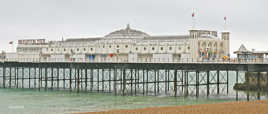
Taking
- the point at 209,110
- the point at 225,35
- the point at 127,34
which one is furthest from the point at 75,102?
the point at 127,34

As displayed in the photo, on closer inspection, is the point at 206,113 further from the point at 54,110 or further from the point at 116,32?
the point at 116,32

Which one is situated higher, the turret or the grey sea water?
the turret

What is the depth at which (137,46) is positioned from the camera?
11819 cm

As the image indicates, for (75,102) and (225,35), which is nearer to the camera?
(75,102)

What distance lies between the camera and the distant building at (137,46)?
10594 centimetres

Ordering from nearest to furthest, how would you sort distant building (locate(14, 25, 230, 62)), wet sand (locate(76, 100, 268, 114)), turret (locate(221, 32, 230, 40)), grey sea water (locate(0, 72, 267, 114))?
wet sand (locate(76, 100, 268, 114)), grey sea water (locate(0, 72, 267, 114)), distant building (locate(14, 25, 230, 62)), turret (locate(221, 32, 230, 40))

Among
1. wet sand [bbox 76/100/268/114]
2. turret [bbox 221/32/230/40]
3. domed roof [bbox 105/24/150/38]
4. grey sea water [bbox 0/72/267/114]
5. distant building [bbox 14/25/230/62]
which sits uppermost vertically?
domed roof [bbox 105/24/150/38]

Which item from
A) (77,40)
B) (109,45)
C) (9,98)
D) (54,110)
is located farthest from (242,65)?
(77,40)

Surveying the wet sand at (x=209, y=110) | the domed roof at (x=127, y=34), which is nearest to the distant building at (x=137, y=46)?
the domed roof at (x=127, y=34)

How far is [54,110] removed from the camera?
1735 inches

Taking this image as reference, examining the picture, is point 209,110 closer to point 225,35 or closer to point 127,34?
point 225,35

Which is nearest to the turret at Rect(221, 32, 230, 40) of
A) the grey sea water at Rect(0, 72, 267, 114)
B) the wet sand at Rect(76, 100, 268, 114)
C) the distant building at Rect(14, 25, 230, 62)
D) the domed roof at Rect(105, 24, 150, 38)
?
the distant building at Rect(14, 25, 230, 62)

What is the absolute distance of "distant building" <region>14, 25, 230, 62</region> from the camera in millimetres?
105938

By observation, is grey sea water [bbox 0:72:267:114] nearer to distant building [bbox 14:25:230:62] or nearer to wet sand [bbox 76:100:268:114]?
wet sand [bbox 76:100:268:114]
